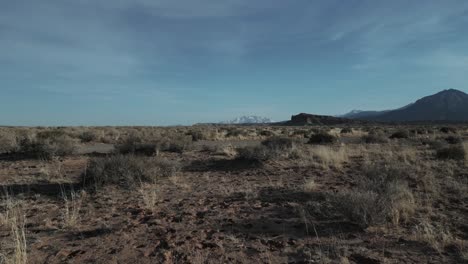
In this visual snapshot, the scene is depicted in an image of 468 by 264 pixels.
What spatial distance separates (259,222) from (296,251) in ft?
5.00

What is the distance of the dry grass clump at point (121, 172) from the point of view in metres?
10.4

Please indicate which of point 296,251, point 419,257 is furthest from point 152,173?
point 419,257

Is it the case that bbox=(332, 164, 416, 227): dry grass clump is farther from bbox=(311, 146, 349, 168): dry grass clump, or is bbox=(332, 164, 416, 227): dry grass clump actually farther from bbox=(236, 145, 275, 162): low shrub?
bbox=(236, 145, 275, 162): low shrub

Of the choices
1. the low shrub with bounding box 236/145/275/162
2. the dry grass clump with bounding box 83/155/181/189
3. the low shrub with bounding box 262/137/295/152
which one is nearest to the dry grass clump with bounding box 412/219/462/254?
the dry grass clump with bounding box 83/155/181/189

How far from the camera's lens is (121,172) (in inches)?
419

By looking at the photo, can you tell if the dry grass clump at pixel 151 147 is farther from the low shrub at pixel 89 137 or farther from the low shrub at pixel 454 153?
the low shrub at pixel 454 153

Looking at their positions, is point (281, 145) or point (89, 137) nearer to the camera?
point (281, 145)

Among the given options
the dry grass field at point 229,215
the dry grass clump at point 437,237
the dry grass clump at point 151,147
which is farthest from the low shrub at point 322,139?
the dry grass clump at point 437,237

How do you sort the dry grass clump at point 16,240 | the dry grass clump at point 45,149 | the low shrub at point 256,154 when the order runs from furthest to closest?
the dry grass clump at point 45,149, the low shrub at point 256,154, the dry grass clump at point 16,240

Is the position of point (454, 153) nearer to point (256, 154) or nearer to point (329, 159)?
point (329, 159)

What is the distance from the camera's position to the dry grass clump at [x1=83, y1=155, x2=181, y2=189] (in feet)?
34.0

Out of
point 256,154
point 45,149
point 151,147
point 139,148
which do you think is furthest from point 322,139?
point 45,149

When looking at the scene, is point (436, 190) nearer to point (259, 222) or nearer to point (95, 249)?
point (259, 222)

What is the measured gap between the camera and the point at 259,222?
281 inches
